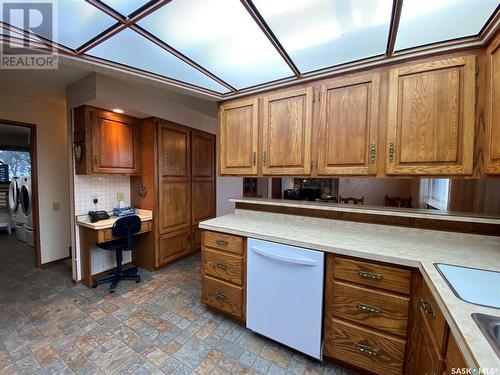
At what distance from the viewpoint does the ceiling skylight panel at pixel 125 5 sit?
965 mm

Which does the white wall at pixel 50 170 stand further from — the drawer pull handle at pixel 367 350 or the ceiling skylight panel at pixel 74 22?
the drawer pull handle at pixel 367 350

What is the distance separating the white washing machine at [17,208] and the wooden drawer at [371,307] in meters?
5.68

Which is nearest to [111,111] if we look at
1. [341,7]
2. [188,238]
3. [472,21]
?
[188,238]

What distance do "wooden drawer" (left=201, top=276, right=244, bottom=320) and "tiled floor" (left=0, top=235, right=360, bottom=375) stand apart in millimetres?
148

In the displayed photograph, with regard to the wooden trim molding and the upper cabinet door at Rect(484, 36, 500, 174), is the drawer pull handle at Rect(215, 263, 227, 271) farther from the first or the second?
the upper cabinet door at Rect(484, 36, 500, 174)

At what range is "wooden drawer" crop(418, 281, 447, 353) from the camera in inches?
32.9

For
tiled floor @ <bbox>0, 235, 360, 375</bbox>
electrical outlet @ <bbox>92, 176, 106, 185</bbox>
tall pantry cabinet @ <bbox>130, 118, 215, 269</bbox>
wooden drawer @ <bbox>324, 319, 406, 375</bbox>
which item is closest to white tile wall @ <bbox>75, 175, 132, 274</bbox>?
electrical outlet @ <bbox>92, 176, 106, 185</bbox>

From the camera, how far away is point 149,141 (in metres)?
2.85

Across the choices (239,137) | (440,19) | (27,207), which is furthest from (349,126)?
(27,207)

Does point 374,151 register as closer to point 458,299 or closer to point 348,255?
point 348,255

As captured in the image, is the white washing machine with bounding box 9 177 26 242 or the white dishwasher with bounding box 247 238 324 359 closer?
the white dishwasher with bounding box 247 238 324 359

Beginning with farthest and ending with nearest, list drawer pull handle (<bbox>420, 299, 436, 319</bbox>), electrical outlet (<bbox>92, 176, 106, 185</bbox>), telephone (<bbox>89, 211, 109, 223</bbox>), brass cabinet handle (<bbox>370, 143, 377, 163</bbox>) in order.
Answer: electrical outlet (<bbox>92, 176, 106, 185</bbox>), telephone (<bbox>89, 211, 109, 223</bbox>), brass cabinet handle (<bbox>370, 143, 377, 163</bbox>), drawer pull handle (<bbox>420, 299, 436, 319</bbox>)

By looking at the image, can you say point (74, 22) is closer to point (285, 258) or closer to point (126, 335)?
point (285, 258)

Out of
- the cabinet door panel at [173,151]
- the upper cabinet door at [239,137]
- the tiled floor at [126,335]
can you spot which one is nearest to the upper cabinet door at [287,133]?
the upper cabinet door at [239,137]
